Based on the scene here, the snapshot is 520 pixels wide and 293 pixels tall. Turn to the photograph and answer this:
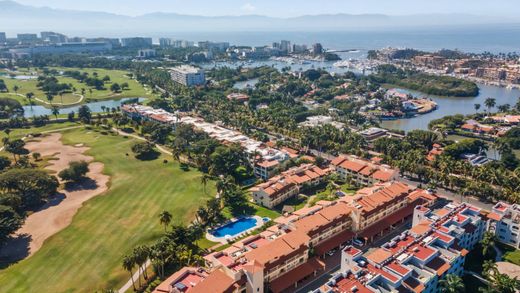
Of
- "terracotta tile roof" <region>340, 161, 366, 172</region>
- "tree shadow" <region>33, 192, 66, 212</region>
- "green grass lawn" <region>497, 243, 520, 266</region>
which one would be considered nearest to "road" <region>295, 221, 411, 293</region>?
"green grass lawn" <region>497, 243, 520, 266</region>

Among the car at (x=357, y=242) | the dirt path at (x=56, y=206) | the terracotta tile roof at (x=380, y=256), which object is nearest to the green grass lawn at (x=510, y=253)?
the car at (x=357, y=242)

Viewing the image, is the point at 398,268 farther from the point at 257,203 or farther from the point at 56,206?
the point at 56,206

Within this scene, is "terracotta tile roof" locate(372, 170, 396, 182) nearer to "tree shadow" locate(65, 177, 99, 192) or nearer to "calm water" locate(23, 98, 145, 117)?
"tree shadow" locate(65, 177, 99, 192)

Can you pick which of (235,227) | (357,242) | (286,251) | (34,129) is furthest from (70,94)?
(357,242)

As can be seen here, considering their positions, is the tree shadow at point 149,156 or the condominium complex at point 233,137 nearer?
the condominium complex at point 233,137

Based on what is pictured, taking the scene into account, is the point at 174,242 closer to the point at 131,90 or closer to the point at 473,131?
the point at 473,131

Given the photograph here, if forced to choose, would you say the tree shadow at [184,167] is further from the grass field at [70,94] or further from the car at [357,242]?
the grass field at [70,94]
